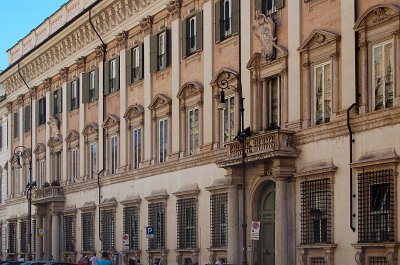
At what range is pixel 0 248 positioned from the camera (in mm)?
78438

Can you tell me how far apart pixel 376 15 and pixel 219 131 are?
38.8ft

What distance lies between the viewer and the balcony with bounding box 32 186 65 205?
199 ft

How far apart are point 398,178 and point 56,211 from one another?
3482 cm

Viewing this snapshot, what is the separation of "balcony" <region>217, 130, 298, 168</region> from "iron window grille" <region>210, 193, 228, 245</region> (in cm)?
323

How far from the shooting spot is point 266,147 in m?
35.1

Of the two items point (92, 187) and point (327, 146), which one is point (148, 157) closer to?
point (92, 187)

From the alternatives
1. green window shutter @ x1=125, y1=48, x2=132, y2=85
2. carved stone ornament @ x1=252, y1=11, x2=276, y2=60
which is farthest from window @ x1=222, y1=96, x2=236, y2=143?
green window shutter @ x1=125, y1=48, x2=132, y2=85

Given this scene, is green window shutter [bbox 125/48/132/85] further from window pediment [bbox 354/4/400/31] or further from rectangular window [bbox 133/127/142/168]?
window pediment [bbox 354/4/400/31]

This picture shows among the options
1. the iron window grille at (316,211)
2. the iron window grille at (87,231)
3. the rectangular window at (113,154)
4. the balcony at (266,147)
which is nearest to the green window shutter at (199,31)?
the balcony at (266,147)

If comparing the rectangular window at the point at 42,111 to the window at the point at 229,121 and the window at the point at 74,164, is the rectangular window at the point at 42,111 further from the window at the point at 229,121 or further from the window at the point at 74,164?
the window at the point at 229,121

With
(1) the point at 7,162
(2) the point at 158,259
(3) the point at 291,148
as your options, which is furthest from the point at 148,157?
(1) the point at 7,162

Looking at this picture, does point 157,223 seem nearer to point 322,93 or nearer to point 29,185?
point 322,93

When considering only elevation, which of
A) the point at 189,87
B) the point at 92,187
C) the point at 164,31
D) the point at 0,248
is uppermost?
the point at 164,31

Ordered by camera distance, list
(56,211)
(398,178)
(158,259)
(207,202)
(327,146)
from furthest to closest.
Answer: (56,211) < (158,259) < (207,202) < (327,146) < (398,178)
